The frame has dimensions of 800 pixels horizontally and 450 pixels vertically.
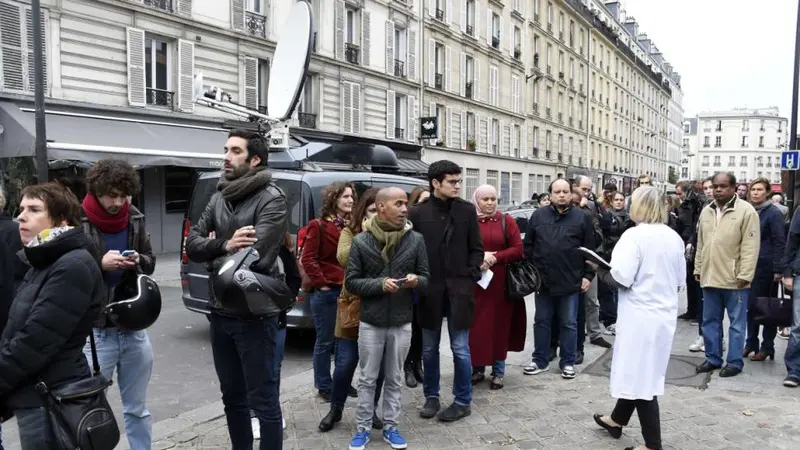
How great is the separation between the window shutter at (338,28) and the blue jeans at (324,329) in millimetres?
19352

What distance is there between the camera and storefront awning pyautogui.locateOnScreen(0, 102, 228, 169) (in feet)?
44.6

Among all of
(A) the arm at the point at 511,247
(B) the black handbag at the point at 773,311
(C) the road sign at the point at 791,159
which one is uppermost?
(C) the road sign at the point at 791,159

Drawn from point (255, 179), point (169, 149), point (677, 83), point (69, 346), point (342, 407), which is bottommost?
point (342, 407)

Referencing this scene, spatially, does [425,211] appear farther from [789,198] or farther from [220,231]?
[789,198]

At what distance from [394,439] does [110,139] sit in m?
13.0

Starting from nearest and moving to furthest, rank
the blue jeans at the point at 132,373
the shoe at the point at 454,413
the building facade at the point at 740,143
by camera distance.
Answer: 1. the blue jeans at the point at 132,373
2. the shoe at the point at 454,413
3. the building facade at the point at 740,143

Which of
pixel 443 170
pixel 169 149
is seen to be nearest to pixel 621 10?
pixel 169 149

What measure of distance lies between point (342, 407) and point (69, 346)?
227 centimetres

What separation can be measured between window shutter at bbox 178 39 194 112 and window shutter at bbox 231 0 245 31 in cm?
191

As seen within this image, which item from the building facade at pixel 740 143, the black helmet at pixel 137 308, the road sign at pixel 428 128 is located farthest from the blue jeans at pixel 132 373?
the building facade at pixel 740 143

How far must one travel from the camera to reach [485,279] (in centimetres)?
514

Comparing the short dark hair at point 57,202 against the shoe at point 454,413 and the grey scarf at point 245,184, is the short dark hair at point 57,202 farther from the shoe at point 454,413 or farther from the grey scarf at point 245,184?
the shoe at point 454,413

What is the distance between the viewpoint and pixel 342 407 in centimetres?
457

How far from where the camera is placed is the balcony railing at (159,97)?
17.1 metres
